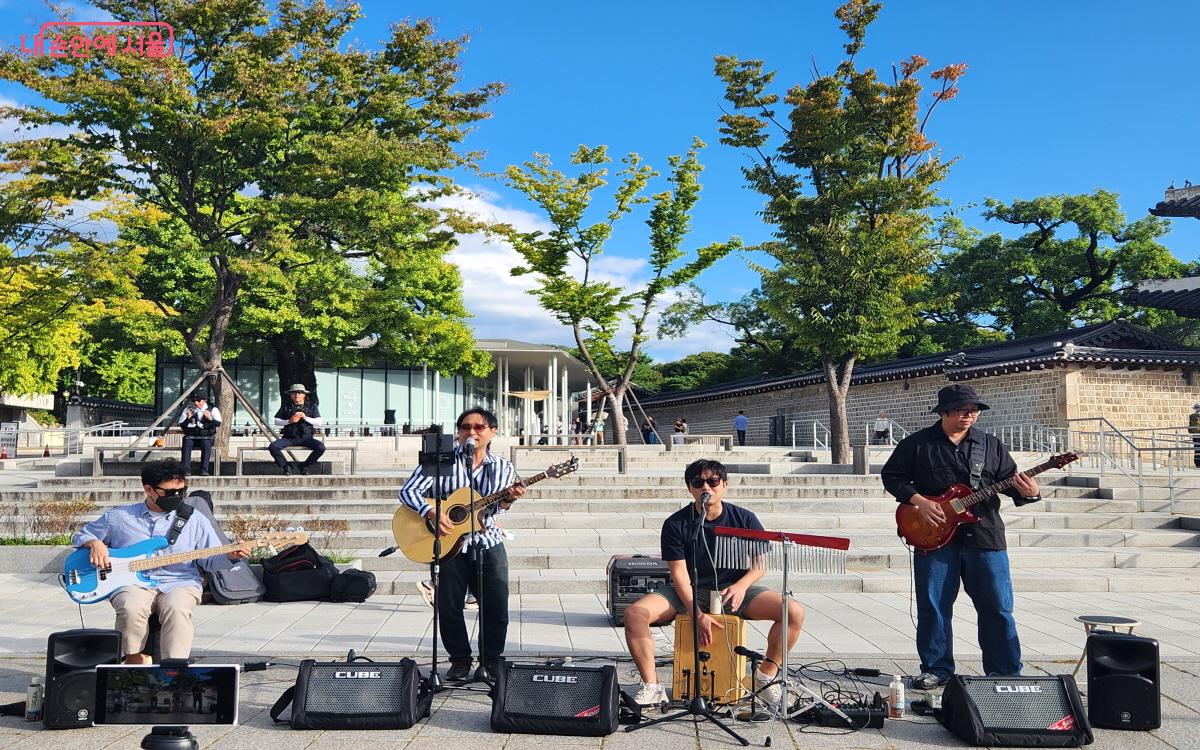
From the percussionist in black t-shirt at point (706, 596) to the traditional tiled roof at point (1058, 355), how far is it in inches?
876

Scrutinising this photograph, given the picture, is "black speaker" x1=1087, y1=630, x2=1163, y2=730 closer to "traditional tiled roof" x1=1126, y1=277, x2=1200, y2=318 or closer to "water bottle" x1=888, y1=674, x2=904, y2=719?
"water bottle" x1=888, y1=674, x2=904, y2=719

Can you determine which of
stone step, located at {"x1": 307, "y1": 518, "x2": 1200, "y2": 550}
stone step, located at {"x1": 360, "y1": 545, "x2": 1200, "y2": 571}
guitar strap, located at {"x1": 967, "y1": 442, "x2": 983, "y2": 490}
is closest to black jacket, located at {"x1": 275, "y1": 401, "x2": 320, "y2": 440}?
stone step, located at {"x1": 307, "y1": 518, "x2": 1200, "y2": 550}

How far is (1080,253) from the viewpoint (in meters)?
39.1

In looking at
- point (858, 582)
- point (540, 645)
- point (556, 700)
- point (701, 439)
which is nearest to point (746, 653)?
point (556, 700)

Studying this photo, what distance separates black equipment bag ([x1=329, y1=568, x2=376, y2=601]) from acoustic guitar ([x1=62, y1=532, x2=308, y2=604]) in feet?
11.9

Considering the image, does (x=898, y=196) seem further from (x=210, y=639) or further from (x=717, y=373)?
(x=717, y=373)

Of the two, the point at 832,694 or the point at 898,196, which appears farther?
the point at 898,196

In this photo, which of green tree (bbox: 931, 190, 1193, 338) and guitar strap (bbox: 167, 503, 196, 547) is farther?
green tree (bbox: 931, 190, 1193, 338)

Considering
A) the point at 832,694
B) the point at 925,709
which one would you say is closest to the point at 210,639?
the point at 832,694

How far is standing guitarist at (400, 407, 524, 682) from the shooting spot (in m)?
5.98

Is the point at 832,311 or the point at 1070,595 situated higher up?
the point at 832,311

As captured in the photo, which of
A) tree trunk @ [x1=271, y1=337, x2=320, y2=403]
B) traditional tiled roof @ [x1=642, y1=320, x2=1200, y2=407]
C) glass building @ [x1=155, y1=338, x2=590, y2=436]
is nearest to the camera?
traditional tiled roof @ [x1=642, y1=320, x2=1200, y2=407]

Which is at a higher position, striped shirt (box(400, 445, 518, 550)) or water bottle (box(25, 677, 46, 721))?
striped shirt (box(400, 445, 518, 550))

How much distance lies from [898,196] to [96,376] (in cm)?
4342
